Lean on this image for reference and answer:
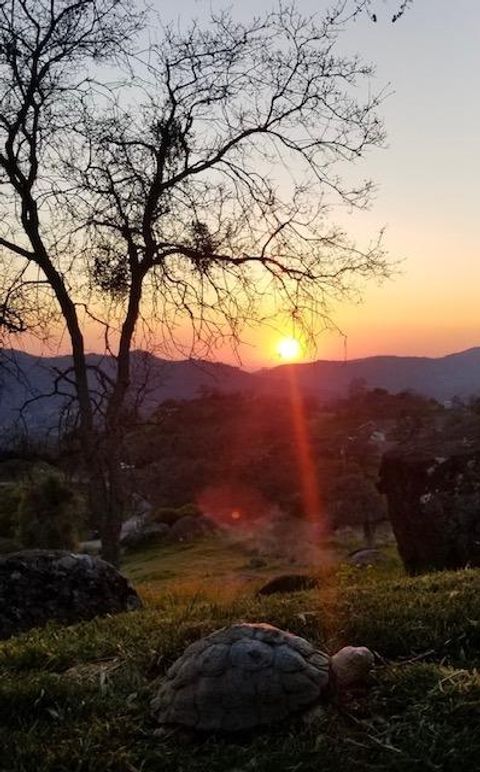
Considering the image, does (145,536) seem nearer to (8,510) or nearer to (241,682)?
(8,510)

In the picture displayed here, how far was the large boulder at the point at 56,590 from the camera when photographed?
9336 millimetres

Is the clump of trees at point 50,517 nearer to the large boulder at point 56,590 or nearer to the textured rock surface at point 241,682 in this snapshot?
the large boulder at point 56,590

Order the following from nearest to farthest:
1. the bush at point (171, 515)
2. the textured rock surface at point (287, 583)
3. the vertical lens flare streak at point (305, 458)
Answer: the textured rock surface at point (287, 583) → the bush at point (171, 515) → the vertical lens flare streak at point (305, 458)

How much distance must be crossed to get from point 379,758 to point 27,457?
888 centimetres

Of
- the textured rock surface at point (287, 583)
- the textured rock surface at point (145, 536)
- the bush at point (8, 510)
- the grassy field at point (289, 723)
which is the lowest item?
the textured rock surface at point (145, 536)

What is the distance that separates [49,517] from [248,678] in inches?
1106

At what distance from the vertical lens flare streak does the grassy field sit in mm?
18066

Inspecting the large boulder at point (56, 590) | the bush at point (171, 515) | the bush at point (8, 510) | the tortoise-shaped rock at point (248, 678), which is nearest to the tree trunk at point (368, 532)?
the bush at point (171, 515)

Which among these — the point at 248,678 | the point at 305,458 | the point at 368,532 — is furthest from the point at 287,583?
the point at 305,458

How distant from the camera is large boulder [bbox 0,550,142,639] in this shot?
9336mm

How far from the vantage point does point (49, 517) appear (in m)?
31.3

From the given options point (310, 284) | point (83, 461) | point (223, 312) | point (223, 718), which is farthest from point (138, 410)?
point (223, 718)

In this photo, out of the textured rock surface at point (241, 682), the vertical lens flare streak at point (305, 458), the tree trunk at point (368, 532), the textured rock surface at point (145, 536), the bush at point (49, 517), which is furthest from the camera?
the vertical lens flare streak at point (305, 458)

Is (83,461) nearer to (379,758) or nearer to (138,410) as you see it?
(138,410)
